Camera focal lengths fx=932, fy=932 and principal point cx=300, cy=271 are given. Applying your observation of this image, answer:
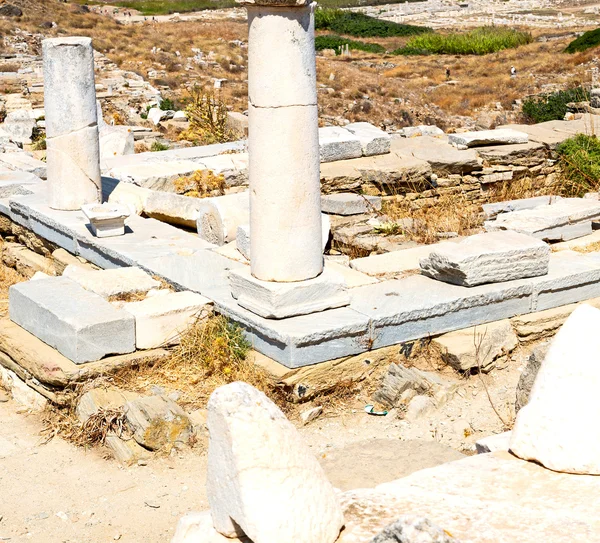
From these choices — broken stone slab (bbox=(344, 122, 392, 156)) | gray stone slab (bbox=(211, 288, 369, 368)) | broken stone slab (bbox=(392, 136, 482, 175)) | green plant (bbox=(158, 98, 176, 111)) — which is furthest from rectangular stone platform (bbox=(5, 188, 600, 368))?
green plant (bbox=(158, 98, 176, 111))

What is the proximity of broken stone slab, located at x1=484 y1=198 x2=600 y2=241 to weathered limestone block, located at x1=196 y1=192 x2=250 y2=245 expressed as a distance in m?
2.46

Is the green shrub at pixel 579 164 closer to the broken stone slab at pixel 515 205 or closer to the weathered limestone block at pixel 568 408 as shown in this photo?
the broken stone slab at pixel 515 205

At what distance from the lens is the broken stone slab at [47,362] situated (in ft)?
20.9

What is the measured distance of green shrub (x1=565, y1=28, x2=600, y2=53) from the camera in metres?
30.6

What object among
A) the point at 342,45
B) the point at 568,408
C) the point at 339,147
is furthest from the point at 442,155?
the point at 342,45

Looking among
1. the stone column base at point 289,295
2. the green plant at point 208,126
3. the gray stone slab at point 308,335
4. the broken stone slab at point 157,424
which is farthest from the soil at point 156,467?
the green plant at point 208,126

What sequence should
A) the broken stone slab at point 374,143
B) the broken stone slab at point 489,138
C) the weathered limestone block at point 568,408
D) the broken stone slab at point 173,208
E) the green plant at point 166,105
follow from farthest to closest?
1. the green plant at point 166,105
2. the broken stone slab at point 489,138
3. the broken stone slab at point 374,143
4. the broken stone slab at point 173,208
5. the weathered limestone block at point 568,408

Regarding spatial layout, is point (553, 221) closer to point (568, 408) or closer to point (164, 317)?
point (164, 317)

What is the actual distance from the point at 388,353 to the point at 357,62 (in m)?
29.8

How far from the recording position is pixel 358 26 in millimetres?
47750

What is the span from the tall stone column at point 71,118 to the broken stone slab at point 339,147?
9.91ft

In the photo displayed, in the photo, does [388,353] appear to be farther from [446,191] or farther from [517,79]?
[517,79]

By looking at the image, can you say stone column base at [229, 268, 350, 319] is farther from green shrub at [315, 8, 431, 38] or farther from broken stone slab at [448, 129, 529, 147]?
green shrub at [315, 8, 431, 38]

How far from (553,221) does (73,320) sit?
4671 millimetres
